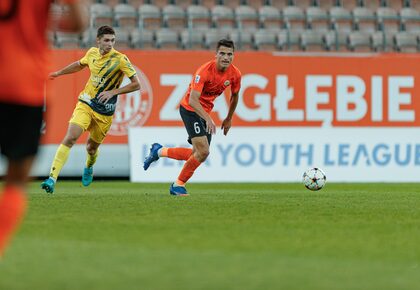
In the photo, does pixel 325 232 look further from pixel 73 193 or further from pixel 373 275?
pixel 73 193

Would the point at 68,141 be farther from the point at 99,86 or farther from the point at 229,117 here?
the point at 229,117

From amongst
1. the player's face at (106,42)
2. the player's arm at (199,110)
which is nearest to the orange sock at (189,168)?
the player's arm at (199,110)

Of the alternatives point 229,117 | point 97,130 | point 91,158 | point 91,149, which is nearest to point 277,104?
point 229,117

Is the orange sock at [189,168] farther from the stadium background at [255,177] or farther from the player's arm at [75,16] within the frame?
the player's arm at [75,16]

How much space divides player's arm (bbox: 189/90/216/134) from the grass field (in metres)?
0.97

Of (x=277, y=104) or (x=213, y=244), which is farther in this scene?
(x=277, y=104)

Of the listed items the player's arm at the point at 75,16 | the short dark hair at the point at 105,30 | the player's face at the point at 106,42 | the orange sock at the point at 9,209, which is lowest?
the orange sock at the point at 9,209

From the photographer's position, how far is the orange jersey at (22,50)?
5.72 meters

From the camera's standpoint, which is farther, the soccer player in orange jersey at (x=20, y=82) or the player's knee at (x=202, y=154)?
the player's knee at (x=202, y=154)

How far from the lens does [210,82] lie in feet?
44.8

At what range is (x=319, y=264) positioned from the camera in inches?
261

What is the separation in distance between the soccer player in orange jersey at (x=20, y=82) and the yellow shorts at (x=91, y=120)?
318 inches

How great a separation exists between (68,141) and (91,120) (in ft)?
2.19

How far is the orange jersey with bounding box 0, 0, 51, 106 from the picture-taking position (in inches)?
225
